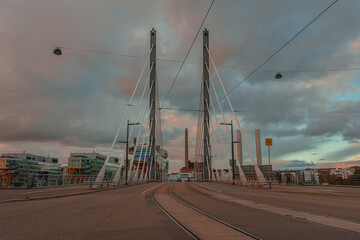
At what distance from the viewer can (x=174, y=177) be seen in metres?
159

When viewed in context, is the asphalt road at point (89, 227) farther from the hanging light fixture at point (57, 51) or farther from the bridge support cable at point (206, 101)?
the bridge support cable at point (206, 101)

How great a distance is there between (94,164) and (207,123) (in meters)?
134

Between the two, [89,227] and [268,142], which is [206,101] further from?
[89,227]

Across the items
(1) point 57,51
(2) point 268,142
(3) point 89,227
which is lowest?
(3) point 89,227

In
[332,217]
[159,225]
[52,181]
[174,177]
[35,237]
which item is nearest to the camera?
[35,237]

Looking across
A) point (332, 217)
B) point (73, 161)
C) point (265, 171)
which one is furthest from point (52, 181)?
point (73, 161)

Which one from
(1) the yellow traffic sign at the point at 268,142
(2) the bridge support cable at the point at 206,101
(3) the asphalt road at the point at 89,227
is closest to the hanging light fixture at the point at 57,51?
(3) the asphalt road at the point at 89,227

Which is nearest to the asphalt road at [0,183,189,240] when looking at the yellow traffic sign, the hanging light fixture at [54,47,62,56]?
the hanging light fixture at [54,47,62,56]

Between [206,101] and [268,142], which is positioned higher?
[206,101]

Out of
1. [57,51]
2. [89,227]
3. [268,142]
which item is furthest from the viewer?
[268,142]

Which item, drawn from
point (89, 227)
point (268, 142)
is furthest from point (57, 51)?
point (268, 142)

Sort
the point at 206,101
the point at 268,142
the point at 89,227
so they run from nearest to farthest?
the point at 89,227, the point at 268,142, the point at 206,101

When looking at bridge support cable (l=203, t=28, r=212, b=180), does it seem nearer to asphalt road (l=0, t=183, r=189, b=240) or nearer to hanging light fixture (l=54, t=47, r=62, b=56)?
hanging light fixture (l=54, t=47, r=62, b=56)

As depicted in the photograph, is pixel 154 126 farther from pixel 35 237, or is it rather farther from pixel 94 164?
pixel 94 164
